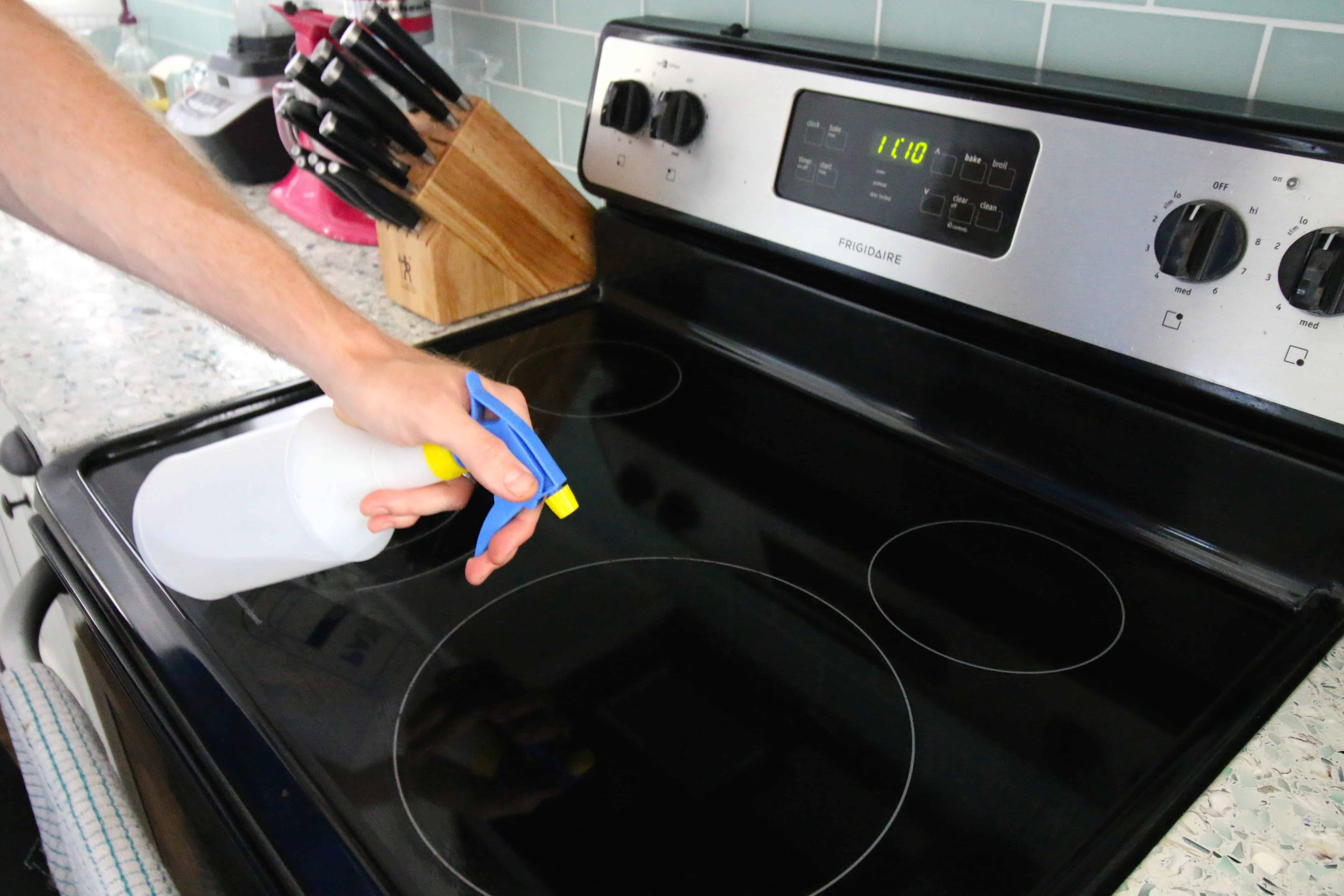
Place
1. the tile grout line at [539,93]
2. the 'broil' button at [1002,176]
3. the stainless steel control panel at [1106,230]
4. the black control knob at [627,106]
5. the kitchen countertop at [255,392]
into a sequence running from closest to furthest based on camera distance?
the kitchen countertop at [255,392] → the stainless steel control panel at [1106,230] → the 'broil' button at [1002,176] → the black control knob at [627,106] → the tile grout line at [539,93]

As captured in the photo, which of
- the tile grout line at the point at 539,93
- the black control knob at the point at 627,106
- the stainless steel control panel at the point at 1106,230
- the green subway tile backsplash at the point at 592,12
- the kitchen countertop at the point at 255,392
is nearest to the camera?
the kitchen countertop at the point at 255,392

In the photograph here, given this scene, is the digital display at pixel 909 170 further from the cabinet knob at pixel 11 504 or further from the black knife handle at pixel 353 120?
the cabinet knob at pixel 11 504

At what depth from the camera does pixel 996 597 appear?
603mm

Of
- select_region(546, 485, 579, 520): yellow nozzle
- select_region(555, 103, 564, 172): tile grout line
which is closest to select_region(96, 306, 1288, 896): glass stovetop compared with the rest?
select_region(546, 485, 579, 520): yellow nozzle

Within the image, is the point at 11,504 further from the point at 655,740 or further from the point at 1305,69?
the point at 1305,69

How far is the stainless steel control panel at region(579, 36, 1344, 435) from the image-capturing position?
0.54 metres

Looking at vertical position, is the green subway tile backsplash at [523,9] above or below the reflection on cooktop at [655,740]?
above

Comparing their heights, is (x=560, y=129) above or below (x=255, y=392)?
above

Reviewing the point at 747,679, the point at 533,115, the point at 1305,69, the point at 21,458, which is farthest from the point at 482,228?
the point at 1305,69

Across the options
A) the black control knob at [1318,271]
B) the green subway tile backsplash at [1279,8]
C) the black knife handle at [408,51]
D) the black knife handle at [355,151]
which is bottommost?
the black knife handle at [355,151]

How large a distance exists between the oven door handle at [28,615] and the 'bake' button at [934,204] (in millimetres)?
644

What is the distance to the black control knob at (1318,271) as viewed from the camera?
0.51m

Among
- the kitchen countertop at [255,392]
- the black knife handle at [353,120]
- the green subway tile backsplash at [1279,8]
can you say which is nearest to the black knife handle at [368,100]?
the black knife handle at [353,120]

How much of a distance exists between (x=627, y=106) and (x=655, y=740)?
59 centimetres
